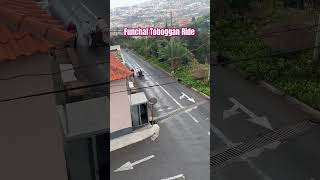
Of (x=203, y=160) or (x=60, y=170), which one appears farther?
(x=203, y=160)

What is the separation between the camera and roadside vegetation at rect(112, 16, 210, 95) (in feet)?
90.9

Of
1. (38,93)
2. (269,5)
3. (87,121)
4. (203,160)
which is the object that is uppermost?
(269,5)

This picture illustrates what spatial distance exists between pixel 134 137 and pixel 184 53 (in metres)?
12.2

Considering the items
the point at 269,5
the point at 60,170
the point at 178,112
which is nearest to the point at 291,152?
the point at 178,112

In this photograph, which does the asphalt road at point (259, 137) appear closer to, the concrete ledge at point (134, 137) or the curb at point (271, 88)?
the curb at point (271, 88)

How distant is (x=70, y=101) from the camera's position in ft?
49.0

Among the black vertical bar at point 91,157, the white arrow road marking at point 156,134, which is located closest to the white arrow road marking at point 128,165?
the white arrow road marking at point 156,134

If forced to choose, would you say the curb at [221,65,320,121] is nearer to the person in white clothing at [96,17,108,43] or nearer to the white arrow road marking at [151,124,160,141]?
the white arrow road marking at [151,124,160,141]

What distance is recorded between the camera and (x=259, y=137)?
56.0 feet

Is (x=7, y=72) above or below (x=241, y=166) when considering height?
above

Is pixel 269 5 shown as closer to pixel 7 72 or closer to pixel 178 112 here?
pixel 178 112

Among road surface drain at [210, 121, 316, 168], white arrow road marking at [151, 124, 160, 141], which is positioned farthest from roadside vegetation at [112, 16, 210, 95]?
road surface drain at [210, 121, 316, 168]

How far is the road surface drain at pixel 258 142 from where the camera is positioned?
A: 15758 millimetres

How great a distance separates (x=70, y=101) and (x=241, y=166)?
674cm
